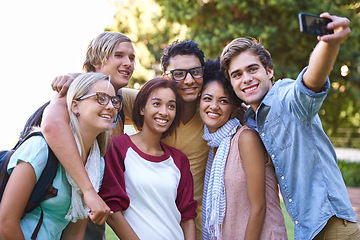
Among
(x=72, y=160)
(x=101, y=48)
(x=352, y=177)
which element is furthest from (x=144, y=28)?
(x=72, y=160)

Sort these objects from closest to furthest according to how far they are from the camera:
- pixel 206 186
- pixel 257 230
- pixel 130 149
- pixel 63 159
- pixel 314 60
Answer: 1. pixel 314 60
2. pixel 63 159
3. pixel 257 230
4. pixel 130 149
5. pixel 206 186

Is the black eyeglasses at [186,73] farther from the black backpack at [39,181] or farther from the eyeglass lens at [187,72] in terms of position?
the black backpack at [39,181]

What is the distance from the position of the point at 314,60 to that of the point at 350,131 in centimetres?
2127

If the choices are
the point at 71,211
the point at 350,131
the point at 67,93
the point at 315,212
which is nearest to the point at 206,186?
the point at 315,212

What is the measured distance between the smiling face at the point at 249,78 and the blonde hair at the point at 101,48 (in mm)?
1190

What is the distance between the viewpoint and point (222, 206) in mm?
2914

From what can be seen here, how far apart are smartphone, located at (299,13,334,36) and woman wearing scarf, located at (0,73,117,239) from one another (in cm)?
141

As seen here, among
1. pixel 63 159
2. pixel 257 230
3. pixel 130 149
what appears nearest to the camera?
pixel 63 159

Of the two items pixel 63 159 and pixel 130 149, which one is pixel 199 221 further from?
pixel 63 159

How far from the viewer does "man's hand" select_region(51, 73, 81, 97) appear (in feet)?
8.75

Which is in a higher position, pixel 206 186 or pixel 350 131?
pixel 206 186

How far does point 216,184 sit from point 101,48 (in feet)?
5.66

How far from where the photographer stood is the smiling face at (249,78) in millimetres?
2947

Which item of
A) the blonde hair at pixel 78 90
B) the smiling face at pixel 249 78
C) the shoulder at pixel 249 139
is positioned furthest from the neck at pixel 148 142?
the smiling face at pixel 249 78
